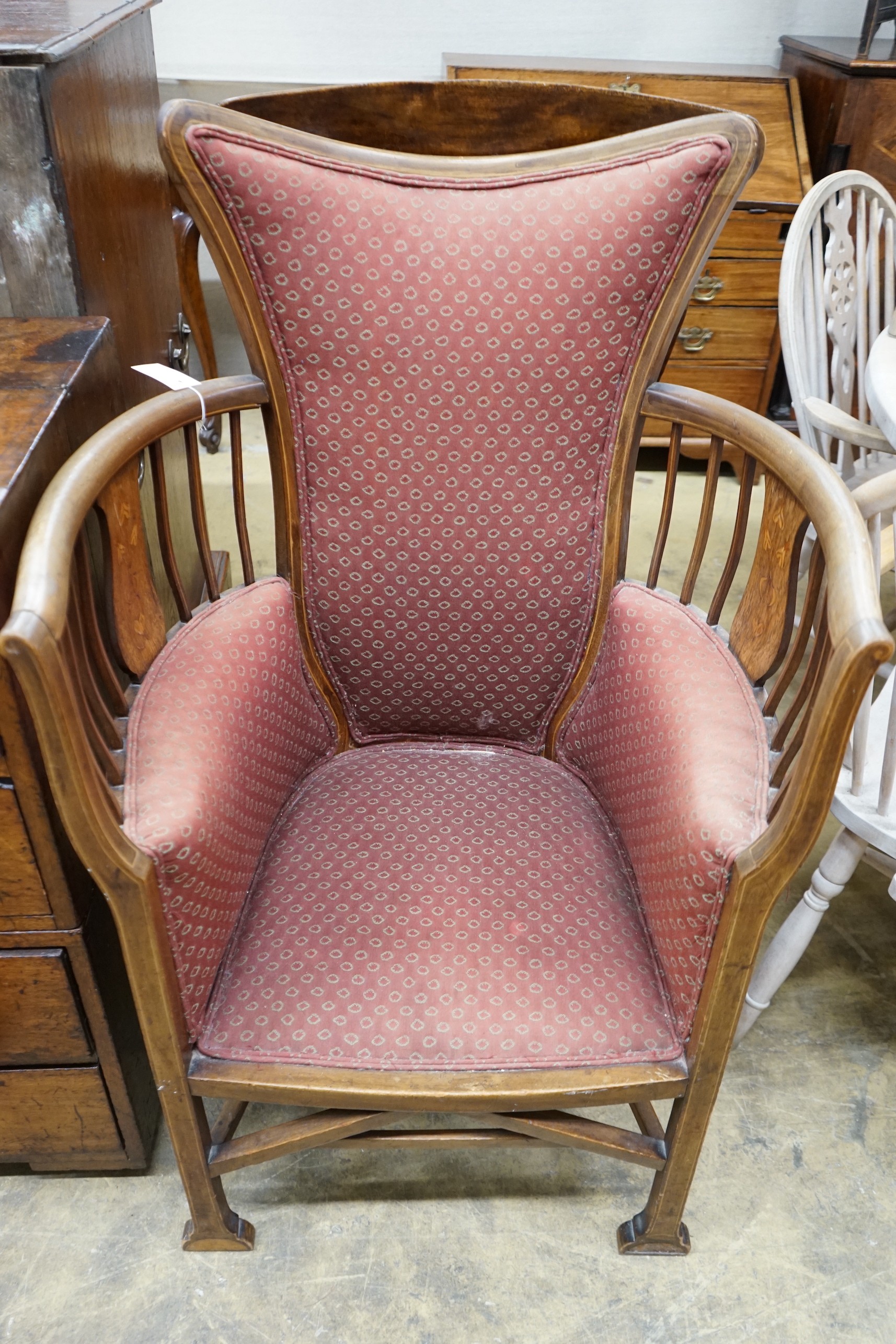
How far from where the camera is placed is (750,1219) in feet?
3.74

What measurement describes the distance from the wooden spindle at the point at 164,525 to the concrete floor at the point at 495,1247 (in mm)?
680

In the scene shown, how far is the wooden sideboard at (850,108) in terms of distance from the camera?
2.14m

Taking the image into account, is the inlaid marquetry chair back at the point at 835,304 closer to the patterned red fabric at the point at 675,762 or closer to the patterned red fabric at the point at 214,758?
the patterned red fabric at the point at 675,762

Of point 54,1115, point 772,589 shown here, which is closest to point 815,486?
point 772,589

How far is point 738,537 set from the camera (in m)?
1.07

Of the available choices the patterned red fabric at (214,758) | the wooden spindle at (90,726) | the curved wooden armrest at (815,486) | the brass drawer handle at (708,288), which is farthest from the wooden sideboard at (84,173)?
the brass drawer handle at (708,288)

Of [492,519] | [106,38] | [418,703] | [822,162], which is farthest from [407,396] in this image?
[822,162]

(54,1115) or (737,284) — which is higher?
(737,284)

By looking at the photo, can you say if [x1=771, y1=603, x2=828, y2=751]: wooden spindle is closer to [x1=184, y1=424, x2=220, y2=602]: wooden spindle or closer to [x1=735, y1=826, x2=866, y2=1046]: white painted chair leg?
[x1=735, y1=826, x2=866, y2=1046]: white painted chair leg

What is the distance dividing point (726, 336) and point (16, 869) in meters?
2.17

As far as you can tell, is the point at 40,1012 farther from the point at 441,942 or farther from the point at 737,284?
the point at 737,284

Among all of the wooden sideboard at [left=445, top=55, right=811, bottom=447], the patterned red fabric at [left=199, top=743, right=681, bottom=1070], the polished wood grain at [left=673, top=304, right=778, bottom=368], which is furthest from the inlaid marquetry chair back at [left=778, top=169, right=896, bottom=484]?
the patterned red fabric at [left=199, top=743, right=681, bottom=1070]

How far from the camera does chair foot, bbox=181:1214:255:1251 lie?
107cm

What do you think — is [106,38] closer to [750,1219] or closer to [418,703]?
[418,703]
